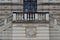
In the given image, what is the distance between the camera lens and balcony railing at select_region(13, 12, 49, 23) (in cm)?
1152

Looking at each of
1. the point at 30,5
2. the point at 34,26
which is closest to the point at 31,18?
the point at 34,26

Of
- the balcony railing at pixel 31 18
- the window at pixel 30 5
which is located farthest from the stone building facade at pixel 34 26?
the window at pixel 30 5

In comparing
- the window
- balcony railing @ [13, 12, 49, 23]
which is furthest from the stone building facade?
the window

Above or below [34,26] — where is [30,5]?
above

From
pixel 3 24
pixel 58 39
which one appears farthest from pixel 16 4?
pixel 58 39

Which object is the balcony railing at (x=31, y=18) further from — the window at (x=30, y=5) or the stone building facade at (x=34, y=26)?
the window at (x=30, y=5)

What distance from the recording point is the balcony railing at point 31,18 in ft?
37.8

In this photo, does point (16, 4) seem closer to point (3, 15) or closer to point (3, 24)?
point (3, 15)

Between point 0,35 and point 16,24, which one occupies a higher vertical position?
point 16,24

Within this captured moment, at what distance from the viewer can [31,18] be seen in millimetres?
11805

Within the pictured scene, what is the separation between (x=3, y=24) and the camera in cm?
1180

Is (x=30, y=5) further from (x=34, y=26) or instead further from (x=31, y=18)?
(x=34, y=26)

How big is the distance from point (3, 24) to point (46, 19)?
9.80 ft

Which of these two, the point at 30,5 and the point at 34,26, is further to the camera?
the point at 30,5
